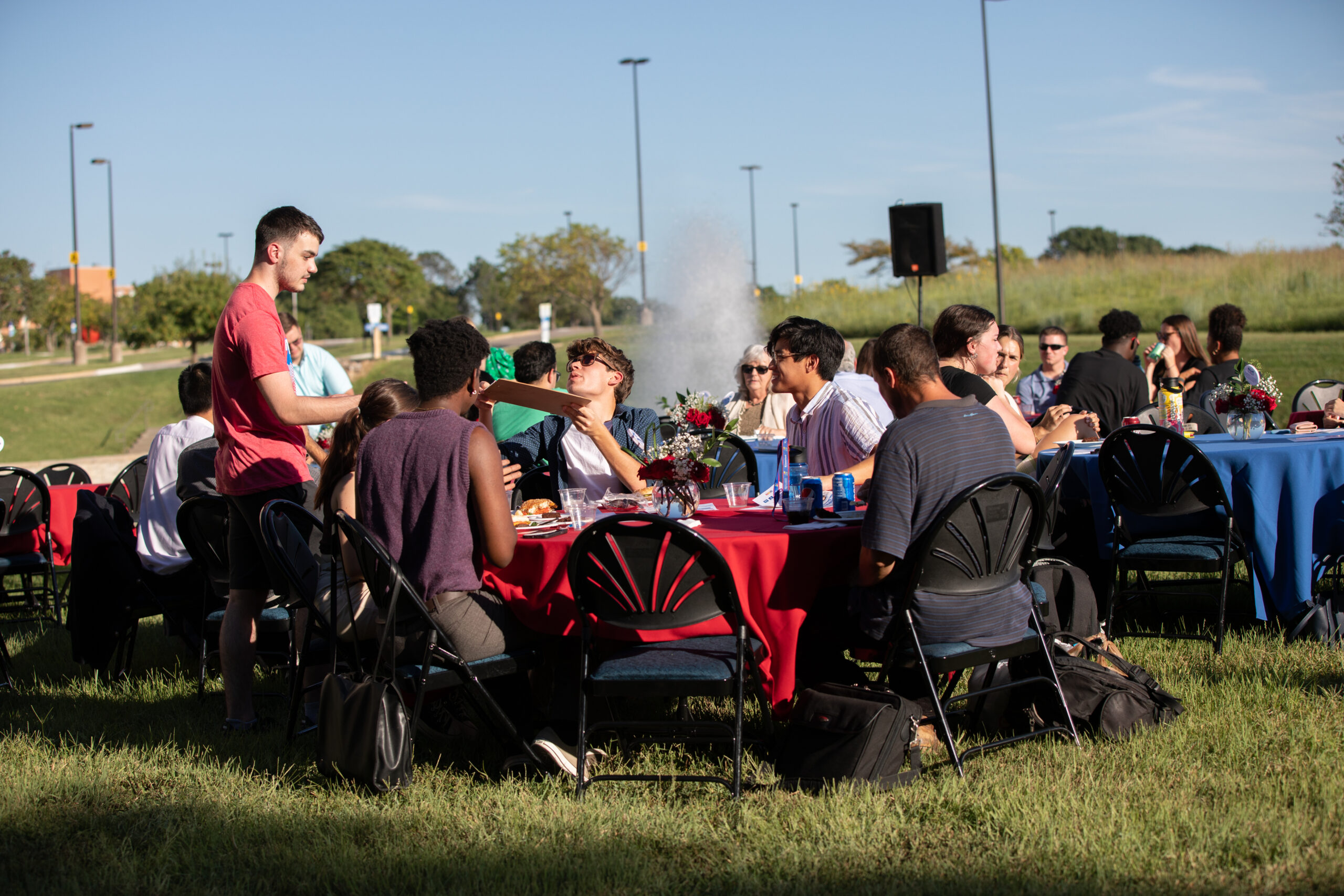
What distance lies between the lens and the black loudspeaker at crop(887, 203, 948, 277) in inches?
→ 515

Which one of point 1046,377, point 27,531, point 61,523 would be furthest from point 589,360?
point 1046,377

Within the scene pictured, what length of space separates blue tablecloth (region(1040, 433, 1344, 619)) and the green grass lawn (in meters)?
0.95

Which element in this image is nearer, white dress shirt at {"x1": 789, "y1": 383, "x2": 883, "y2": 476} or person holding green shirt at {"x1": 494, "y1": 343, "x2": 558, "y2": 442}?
white dress shirt at {"x1": 789, "y1": 383, "x2": 883, "y2": 476}

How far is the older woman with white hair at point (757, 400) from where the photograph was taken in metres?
7.66

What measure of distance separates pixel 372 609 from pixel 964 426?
Result: 2.07m

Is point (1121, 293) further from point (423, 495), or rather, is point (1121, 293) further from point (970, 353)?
point (423, 495)

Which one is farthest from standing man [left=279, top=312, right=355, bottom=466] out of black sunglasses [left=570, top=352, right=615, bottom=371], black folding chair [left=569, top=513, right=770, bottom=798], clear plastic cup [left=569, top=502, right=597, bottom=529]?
black folding chair [left=569, top=513, right=770, bottom=798]

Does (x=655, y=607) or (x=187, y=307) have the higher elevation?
(x=187, y=307)

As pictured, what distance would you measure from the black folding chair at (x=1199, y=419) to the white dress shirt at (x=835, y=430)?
2.63 m

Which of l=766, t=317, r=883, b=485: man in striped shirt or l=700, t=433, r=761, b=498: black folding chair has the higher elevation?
l=766, t=317, r=883, b=485: man in striped shirt

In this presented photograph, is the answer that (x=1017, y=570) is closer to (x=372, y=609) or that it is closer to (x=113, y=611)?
(x=372, y=609)

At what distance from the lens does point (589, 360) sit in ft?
16.1

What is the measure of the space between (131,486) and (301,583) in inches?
160

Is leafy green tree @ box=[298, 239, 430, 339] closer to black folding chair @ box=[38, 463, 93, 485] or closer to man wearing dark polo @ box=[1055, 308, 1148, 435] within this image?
black folding chair @ box=[38, 463, 93, 485]
